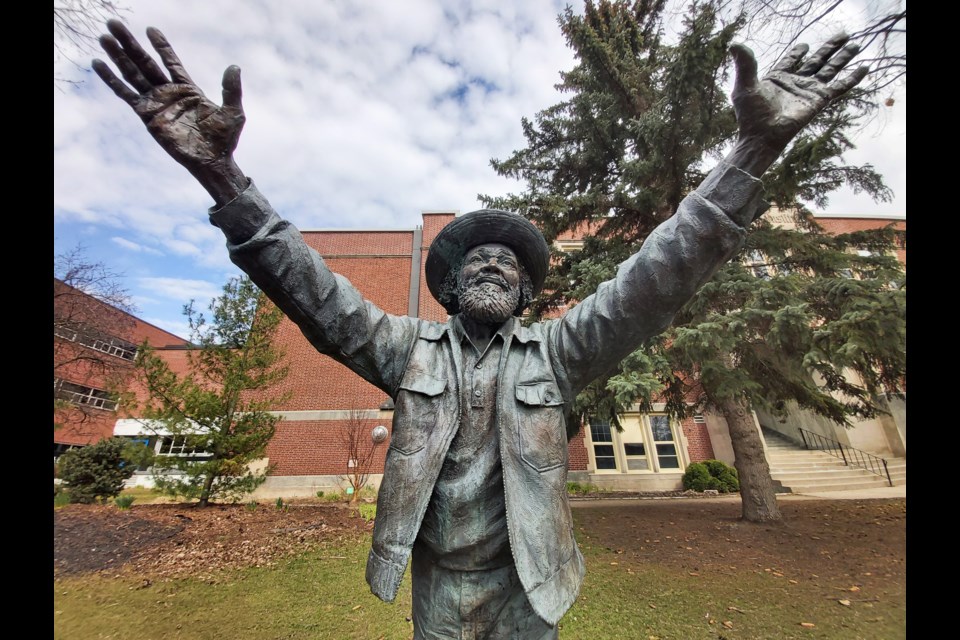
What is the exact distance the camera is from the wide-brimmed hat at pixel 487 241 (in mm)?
2416

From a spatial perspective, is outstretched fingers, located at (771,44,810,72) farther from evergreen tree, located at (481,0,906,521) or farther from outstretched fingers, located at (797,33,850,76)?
evergreen tree, located at (481,0,906,521)

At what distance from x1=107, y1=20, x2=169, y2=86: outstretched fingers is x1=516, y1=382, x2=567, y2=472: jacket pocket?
1.89 m

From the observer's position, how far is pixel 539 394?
193 cm

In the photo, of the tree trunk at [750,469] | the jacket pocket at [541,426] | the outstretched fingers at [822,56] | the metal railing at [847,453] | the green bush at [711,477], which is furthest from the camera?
the metal railing at [847,453]

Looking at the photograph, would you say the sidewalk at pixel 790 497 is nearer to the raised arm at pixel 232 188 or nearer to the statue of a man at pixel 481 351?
the statue of a man at pixel 481 351

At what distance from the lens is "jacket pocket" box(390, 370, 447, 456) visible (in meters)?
1.89

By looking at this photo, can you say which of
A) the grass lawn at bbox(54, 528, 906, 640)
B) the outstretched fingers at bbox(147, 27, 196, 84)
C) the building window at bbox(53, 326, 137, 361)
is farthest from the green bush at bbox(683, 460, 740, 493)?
the building window at bbox(53, 326, 137, 361)

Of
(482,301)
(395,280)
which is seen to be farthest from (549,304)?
(395,280)

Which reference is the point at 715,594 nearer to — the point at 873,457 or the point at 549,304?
the point at 549,304

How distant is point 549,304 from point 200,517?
9.53 metres

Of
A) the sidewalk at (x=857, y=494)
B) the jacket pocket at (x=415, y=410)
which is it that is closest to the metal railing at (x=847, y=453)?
the sidewalk at (x=857, y=494)

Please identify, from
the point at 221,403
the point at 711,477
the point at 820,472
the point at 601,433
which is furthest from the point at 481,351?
the point at 820,472

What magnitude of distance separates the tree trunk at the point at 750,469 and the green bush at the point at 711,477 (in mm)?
6041

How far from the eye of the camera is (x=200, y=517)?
976 cm
